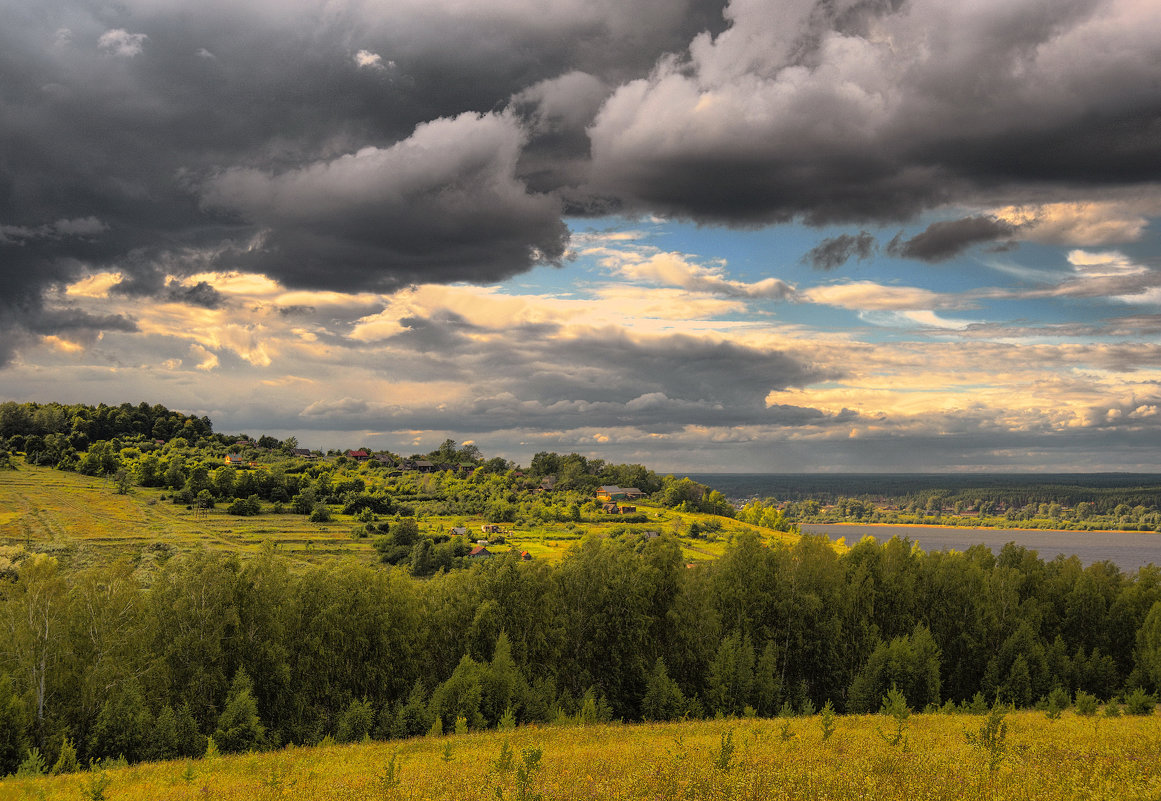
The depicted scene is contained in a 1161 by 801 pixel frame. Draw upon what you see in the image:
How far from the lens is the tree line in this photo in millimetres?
43125

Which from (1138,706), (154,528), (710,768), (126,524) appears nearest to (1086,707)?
(1138,706)

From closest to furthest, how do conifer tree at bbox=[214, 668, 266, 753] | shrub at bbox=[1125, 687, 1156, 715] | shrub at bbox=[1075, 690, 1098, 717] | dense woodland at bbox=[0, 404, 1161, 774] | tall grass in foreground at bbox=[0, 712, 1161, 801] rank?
tall grass in foreground at bbox=[0, 712, 1161, 801], shrub at bbox=[1075, 690, 1098, 717], shrub at bbox=[1125, 687, 1156, 715], conifer tree at bbox=[214, 668, 266, 753], dense woodland at bbox=[0, 404, 1161, 774]

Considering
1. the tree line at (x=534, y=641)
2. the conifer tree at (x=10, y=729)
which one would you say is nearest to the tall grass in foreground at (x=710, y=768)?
the conifer tree at (x=10, y=729)

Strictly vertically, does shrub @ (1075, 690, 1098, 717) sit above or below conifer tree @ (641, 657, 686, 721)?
above

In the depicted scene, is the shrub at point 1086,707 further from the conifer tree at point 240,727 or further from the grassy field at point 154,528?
the grassy field at point 154,528

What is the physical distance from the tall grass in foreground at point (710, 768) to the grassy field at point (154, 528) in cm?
7718

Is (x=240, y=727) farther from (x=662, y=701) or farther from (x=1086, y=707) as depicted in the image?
(x=1086, y=707)

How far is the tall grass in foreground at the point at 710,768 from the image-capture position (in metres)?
17.9

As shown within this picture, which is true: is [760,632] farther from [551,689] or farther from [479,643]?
[479,643]

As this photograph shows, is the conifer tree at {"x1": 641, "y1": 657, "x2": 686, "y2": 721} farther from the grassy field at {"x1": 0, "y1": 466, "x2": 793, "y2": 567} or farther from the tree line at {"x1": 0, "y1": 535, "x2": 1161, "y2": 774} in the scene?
the grassy field at {"x1": 0, "y1": 466, "x2": 793, "y2": 567}

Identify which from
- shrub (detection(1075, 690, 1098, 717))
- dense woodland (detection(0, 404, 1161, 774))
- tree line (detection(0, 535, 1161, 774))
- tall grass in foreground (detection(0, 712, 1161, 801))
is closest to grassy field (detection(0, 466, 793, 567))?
dense woodland (detection(0, 404, 1161, 774))

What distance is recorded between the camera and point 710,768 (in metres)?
21.6

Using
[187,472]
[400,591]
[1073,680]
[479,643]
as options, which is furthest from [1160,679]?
[187,472]

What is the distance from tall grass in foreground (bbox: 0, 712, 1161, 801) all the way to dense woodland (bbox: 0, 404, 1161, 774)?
409 inches
